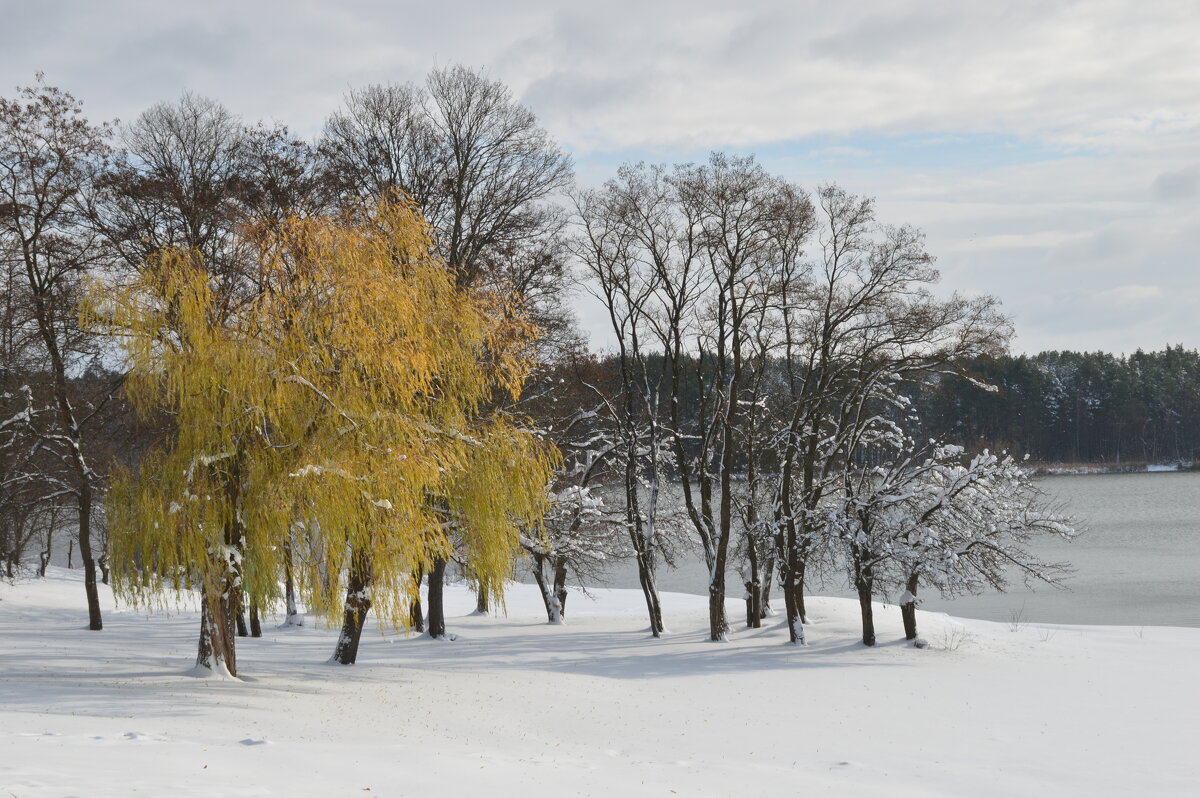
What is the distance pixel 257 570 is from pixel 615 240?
1423 centimetres

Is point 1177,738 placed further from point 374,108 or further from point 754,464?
point 374,108

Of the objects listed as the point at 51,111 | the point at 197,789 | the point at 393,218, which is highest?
the point at 51,111

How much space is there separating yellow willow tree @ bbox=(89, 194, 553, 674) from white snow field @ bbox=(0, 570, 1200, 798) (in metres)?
1.72

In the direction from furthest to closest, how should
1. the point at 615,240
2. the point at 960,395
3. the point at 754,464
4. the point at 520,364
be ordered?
the point at 960,395, the point at 754,464, the point at 615,240, the point at 520,364

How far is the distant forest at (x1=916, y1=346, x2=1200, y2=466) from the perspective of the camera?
93875mm

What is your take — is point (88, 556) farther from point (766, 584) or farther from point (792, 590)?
point (766, 584)

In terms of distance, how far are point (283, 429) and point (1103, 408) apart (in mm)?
101752

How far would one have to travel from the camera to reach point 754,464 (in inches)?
1078

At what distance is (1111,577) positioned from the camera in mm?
35688

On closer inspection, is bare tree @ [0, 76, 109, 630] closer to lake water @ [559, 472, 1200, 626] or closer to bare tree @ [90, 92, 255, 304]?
bare tree @ [90, 92, 255, 304]

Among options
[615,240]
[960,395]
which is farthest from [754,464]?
[960,395]

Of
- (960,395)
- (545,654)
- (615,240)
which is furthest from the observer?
(960,395)

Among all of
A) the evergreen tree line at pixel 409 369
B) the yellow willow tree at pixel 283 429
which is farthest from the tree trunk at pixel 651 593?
the yellow willow tree at pixel 283 429

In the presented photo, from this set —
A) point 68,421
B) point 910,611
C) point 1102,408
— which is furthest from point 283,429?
point 1102,408
